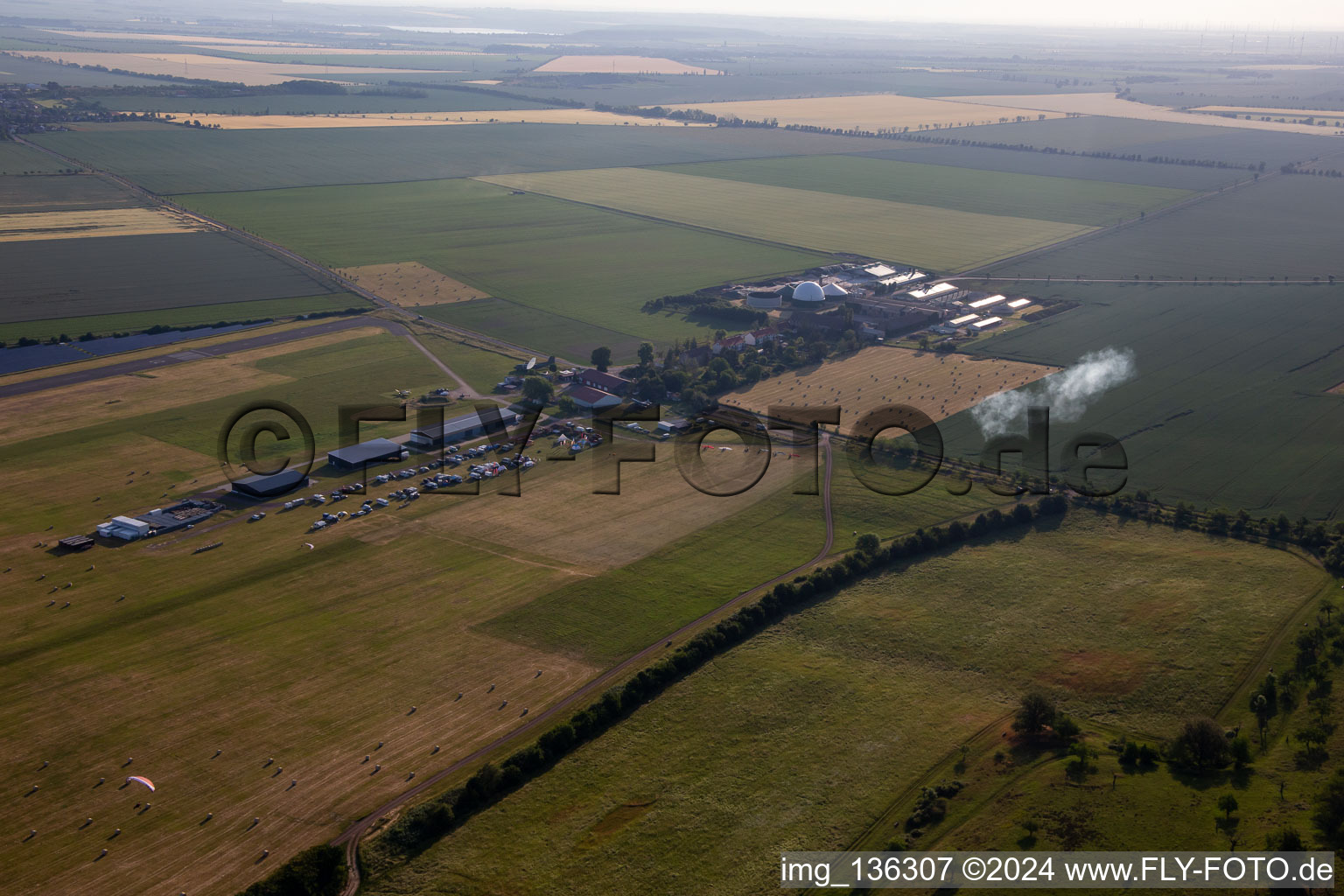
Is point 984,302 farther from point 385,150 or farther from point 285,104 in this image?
point 285,104

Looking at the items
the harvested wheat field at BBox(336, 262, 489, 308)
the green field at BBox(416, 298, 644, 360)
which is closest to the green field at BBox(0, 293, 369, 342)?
the harvested wheat field at BBox(336, 262, 489, 308)

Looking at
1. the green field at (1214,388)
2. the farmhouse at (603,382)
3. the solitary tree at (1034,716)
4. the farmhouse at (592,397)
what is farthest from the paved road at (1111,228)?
the solitary tree at (1034,716)

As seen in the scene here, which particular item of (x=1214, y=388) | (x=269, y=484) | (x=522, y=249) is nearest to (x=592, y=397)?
(x=269, y=484)

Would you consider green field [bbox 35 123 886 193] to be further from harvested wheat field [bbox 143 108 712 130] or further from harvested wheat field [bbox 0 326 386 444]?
harvested wheat field [bbox 0 326 386 444]

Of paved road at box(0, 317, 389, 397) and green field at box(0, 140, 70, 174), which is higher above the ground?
green field at box(0, 140, 70, 174)

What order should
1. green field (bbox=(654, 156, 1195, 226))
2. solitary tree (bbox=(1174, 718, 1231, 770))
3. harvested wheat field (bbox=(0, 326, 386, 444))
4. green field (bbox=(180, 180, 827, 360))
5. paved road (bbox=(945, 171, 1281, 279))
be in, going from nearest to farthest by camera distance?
solitary tree (bbox=(1174, 718, 1231, 770))
harvested wheat field (bbox=(0, 326, 386, 444))
green field (bbox=(180, 180, 827, 360))
paved road (bbox=(945, 171, 1281, 279))
green field (bbox=(654, 156, 1195, 226))

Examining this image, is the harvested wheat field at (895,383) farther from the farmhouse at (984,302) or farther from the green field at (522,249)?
the green field at (522,249)

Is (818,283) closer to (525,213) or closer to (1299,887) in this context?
(525,213)
